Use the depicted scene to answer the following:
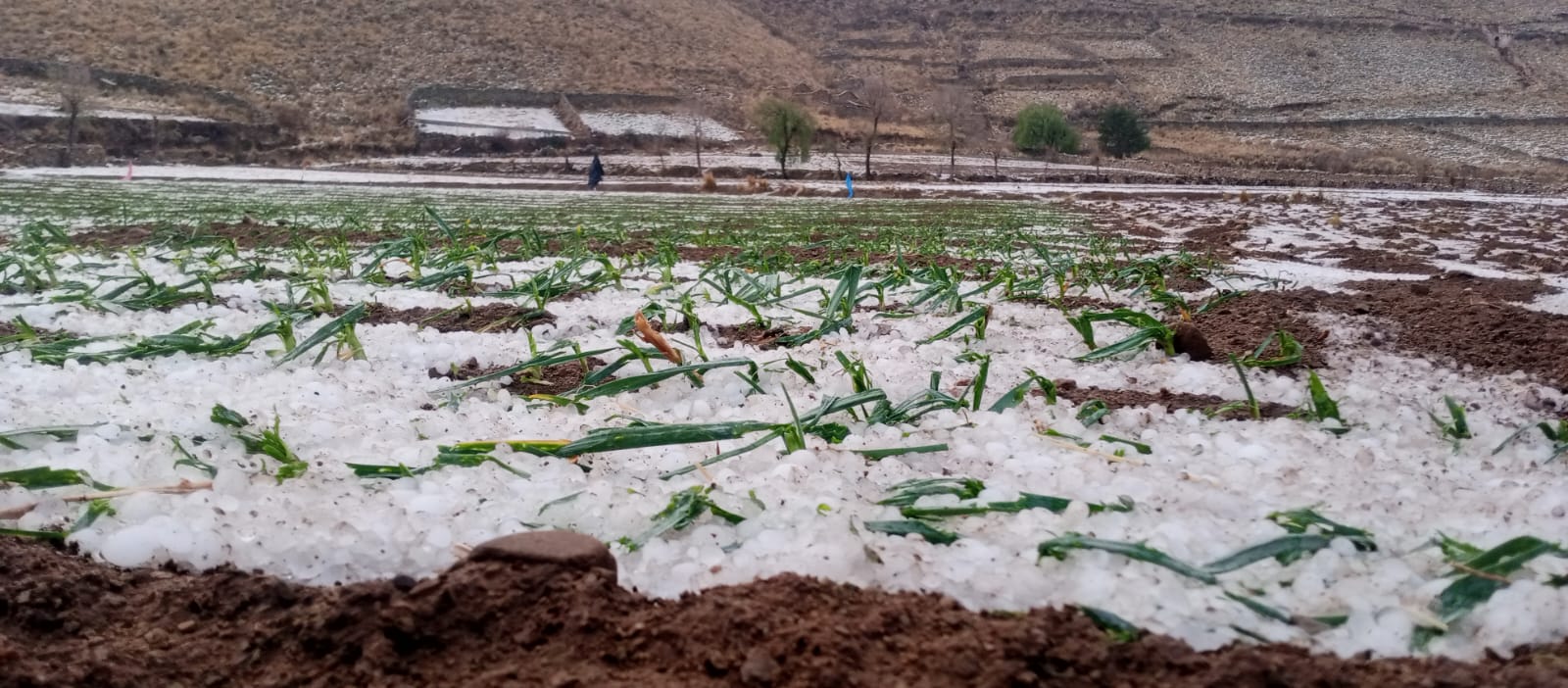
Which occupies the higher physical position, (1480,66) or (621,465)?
(1480,66)

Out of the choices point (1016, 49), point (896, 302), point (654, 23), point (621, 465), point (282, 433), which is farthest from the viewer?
point (1016, 49)

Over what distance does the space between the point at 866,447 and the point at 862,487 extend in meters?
0.20

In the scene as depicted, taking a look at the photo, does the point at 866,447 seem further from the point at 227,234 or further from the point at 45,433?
the point at 227,234

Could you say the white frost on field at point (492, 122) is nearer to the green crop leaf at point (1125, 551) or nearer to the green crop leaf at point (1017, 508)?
the green crop leaf at point (1017, 508)

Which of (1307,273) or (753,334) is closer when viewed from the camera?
(753,334)

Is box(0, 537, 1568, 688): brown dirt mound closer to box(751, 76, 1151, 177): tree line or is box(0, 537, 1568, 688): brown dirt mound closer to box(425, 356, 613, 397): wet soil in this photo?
box(425, 356, 613, 397): wet soil

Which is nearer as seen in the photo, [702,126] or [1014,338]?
[1014,338]

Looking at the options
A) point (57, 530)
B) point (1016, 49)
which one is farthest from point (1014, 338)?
point (1016, 49)

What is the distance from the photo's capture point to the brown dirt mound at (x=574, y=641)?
1067 millimetres

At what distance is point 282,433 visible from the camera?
1989mm

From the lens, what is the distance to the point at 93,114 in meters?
32.5

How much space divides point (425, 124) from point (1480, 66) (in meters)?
77.6

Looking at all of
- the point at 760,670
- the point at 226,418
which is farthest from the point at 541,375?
the point at 760,670

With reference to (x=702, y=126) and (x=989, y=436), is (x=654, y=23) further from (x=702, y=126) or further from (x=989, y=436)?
(x=989, y=436)
